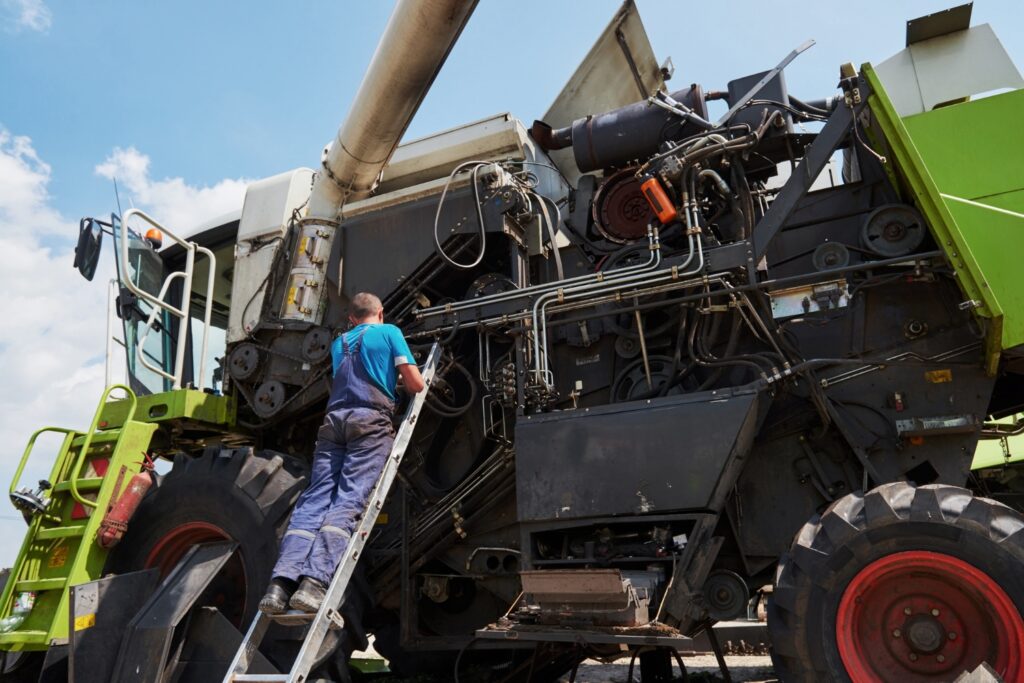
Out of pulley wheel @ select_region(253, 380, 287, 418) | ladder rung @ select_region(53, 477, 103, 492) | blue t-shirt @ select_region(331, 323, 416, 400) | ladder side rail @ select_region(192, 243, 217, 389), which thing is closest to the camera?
blue t-shirt @ select_region(331, 323, 416, 400)

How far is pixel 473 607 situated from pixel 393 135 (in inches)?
128

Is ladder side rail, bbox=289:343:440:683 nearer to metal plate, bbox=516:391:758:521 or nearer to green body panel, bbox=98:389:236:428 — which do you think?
metal plate, bbox=516:391:758:521

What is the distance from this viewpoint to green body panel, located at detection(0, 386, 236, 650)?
4676 millimetres

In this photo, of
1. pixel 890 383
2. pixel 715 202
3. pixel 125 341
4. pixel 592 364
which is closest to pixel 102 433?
pixel 125 341

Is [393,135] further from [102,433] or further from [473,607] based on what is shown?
[473,607]

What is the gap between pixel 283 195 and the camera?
242 inches

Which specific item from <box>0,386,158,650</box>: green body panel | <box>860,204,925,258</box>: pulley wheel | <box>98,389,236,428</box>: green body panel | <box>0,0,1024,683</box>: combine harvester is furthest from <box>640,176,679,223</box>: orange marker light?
<box>0,386,158,650</box>: green body panel

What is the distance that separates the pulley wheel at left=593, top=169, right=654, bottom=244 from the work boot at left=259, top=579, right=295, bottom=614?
2.87 metres

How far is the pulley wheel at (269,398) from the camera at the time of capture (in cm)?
551

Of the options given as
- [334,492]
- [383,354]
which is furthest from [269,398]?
[334,492]

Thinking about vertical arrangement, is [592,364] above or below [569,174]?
below

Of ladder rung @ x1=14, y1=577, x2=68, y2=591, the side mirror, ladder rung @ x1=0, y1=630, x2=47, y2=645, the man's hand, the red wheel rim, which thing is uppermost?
the side mirror

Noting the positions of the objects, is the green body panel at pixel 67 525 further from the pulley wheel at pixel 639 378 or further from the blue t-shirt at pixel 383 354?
the pulley wheel at pixel 639 378

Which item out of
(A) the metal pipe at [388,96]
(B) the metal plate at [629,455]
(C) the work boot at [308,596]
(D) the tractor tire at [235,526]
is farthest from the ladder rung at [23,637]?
(A) the metal pipe at [388,96]
